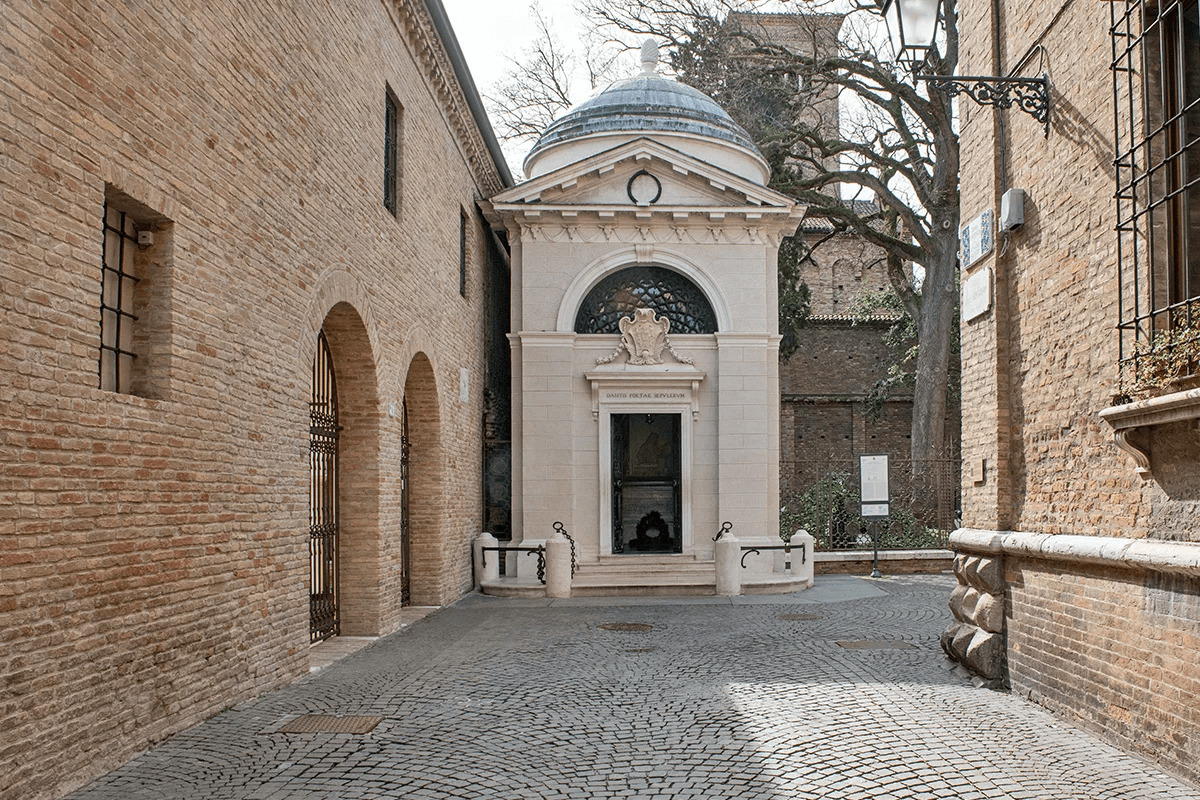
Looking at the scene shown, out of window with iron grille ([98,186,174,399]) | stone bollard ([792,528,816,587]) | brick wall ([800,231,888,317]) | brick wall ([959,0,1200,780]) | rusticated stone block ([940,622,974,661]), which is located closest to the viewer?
brick wall ([959,0,1200,780])

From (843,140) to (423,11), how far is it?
14.1 m

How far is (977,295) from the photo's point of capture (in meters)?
8.78

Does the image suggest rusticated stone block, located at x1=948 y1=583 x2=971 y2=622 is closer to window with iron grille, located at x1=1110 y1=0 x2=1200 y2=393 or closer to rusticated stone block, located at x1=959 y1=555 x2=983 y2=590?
rusticated stone block, located at x1=959 y1=555 x2=983 y2=590

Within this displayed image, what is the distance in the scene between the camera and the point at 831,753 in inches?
244

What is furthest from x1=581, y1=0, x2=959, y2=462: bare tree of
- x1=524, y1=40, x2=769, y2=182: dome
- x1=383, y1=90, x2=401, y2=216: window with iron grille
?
x1=383, y1=90, x2=401, y2=216: window with iron grille

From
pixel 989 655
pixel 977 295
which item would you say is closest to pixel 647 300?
pixel 977 295

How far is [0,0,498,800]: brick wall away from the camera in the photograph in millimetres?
5137

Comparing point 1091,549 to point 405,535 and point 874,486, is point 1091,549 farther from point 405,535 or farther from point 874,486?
point 874,486

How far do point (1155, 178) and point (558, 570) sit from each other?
436 inches

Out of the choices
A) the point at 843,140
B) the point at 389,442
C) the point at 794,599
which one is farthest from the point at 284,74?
the point at 843,140

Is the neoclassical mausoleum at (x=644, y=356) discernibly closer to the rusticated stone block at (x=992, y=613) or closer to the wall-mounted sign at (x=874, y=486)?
the wall-mounted sign at (x=874, y=486)

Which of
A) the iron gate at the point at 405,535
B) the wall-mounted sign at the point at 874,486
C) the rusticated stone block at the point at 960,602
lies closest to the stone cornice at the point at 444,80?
the iron gate at the point at 405,535

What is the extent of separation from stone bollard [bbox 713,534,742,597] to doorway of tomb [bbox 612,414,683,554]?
2.51 m

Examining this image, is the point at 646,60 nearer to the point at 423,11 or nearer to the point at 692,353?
the point at 692,353
